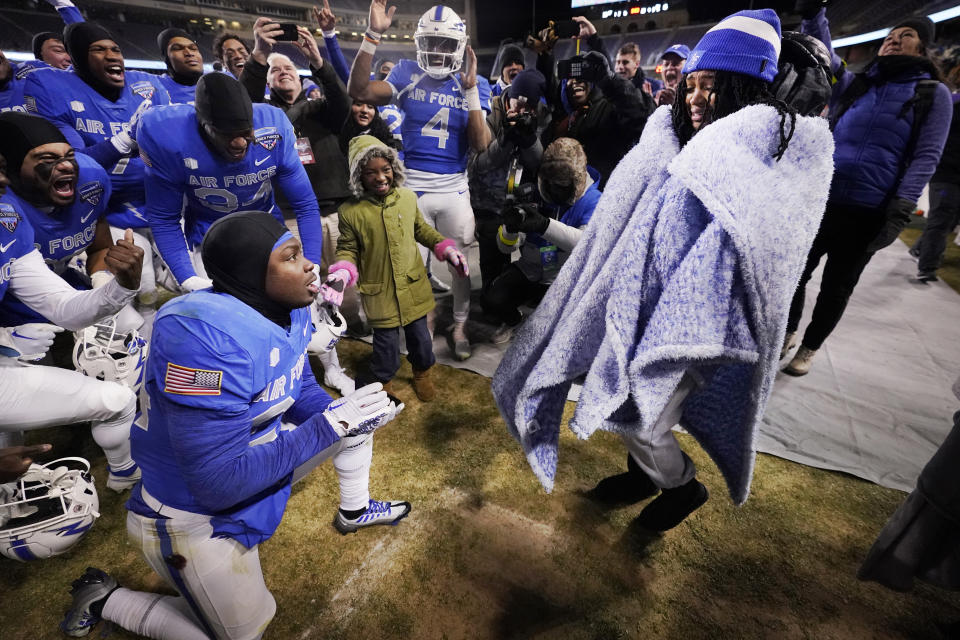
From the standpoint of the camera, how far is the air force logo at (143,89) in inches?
131

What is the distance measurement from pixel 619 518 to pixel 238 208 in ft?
8.93

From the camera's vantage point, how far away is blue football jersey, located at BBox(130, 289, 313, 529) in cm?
112

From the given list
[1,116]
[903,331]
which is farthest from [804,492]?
[1,116]

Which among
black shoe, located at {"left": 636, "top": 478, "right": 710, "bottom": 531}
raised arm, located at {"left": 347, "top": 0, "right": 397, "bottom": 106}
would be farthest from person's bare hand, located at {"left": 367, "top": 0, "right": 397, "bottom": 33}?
black shoe, located at {"left": 636, "top": 478, "right": 710, "bottom": 531}

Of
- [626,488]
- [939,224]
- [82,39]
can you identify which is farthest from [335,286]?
[939,224]

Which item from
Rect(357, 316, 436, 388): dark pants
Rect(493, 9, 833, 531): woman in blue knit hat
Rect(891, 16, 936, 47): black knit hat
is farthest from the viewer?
Rect(357, 316, 436, 388): dark pants

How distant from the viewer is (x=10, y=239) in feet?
5.78

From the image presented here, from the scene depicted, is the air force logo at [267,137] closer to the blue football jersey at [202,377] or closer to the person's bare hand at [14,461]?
the blue football jersey at [202,377]

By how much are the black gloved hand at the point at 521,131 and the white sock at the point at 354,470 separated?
7.97 ft

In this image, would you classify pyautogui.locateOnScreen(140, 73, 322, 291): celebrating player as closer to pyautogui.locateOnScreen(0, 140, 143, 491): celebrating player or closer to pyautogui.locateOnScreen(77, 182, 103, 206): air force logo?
pyautogui.locateOnScreen(77, 182, 103, 206): air force logo

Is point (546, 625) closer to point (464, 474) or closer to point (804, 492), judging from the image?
point (464, 474)

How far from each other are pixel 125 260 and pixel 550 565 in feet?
6.86

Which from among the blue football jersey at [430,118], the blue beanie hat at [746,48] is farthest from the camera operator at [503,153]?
the blue beanie hat at [746,48]

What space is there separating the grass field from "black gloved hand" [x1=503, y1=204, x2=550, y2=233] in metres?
1.32
